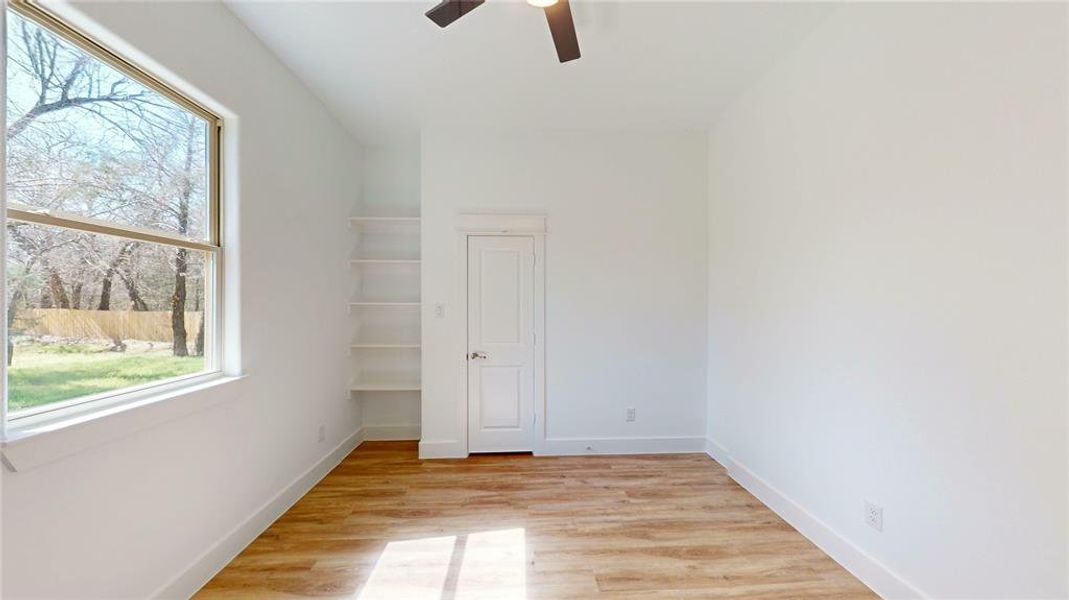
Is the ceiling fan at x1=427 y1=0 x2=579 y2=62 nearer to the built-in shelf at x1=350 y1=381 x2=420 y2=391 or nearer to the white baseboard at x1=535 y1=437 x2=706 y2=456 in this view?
the built-in shelf at x1=350 y1=381 x2=420 y2=391

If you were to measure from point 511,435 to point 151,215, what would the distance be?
2803 millimetres

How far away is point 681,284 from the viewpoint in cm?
356

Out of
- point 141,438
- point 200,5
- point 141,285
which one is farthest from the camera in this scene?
point 200,5

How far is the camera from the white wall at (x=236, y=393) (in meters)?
1.34

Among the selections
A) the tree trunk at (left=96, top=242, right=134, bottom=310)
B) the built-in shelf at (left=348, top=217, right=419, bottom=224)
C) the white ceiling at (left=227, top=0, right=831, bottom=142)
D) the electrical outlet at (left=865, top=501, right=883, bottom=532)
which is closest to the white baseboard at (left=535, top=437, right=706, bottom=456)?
the electrical outlet at (left=865, top=501, right=883, bottom=532)

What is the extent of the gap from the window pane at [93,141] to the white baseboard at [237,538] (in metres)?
1.55

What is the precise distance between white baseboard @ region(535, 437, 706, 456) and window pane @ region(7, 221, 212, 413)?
2.62m

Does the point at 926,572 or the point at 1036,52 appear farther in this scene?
the point at 926,572

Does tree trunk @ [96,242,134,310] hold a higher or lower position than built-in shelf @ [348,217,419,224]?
lower

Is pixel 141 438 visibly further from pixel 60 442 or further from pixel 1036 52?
pixel 1036 52

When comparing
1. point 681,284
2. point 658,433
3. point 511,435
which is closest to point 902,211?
point 681,284

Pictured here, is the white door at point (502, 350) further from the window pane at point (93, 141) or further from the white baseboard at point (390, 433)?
the window pane at point (93, 141)

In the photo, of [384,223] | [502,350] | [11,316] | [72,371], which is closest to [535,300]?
[502,350]

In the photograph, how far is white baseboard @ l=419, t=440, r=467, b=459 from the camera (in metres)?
3.42
